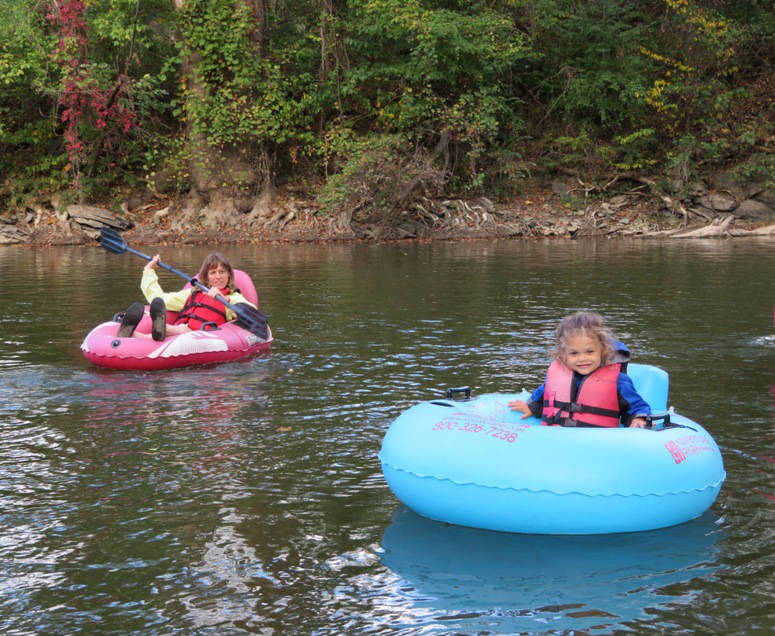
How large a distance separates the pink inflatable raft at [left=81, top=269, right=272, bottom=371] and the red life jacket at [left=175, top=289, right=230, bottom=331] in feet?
0.68

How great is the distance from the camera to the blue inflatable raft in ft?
13.5

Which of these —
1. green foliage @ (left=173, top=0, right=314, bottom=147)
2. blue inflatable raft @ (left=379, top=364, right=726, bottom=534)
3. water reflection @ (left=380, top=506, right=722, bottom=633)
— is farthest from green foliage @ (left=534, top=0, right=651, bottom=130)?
water reflection @ (left=380, top=506, right=722, bottom=633)

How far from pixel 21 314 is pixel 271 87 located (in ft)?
38.2

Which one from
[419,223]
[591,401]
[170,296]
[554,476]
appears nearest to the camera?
[554,476]

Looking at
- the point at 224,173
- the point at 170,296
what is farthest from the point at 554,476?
the point at 224,173

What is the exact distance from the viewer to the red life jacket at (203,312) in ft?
27.3

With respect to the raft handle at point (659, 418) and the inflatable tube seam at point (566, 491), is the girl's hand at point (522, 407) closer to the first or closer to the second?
the raft handle at point (659, 418)

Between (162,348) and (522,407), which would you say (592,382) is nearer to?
(522,407)

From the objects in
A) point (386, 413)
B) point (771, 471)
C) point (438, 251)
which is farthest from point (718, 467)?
point (438, 251)

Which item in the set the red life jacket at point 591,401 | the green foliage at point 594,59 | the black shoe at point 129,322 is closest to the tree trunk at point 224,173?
the green foliage at point 594,59

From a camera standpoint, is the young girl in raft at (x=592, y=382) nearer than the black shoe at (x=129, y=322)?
Yes

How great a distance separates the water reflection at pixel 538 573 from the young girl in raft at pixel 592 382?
0.61 metres

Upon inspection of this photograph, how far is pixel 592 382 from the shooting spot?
4684 millimetres

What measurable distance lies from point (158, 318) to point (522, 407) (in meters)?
3.76
